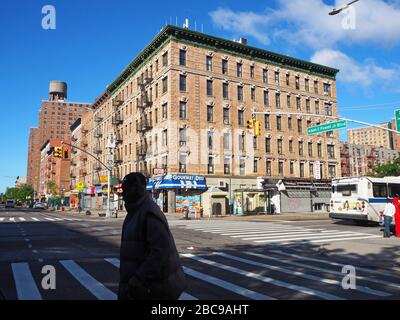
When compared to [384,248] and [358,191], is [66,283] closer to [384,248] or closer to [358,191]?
[384,248]

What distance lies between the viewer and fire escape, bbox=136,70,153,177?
44.7 meters

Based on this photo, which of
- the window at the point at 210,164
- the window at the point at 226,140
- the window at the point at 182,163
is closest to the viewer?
the window at the point at 182,163

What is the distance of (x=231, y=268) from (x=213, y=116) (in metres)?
33.6

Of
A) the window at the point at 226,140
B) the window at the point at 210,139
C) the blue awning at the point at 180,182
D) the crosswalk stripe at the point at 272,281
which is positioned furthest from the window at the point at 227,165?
the crosswalk stripe at the point at 272,281

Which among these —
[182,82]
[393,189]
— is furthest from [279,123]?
[393,189]

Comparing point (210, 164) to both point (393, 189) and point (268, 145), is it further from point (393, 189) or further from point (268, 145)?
point (393, 189)

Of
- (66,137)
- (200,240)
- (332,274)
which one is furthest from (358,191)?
(66,137)

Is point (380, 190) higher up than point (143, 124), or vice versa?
point (143, 124)

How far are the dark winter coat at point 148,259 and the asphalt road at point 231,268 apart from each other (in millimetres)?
3553

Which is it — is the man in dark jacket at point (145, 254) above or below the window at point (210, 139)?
below

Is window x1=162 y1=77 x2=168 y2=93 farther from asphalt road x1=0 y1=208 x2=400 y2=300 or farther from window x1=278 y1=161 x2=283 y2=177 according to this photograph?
asphalt road x1=0 y1=208 x2=400 y2=300

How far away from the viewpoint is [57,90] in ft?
586

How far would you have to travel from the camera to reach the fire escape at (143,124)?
44.7 meters

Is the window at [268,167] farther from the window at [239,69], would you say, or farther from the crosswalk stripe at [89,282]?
the crosswalk stripe at [89,282]
